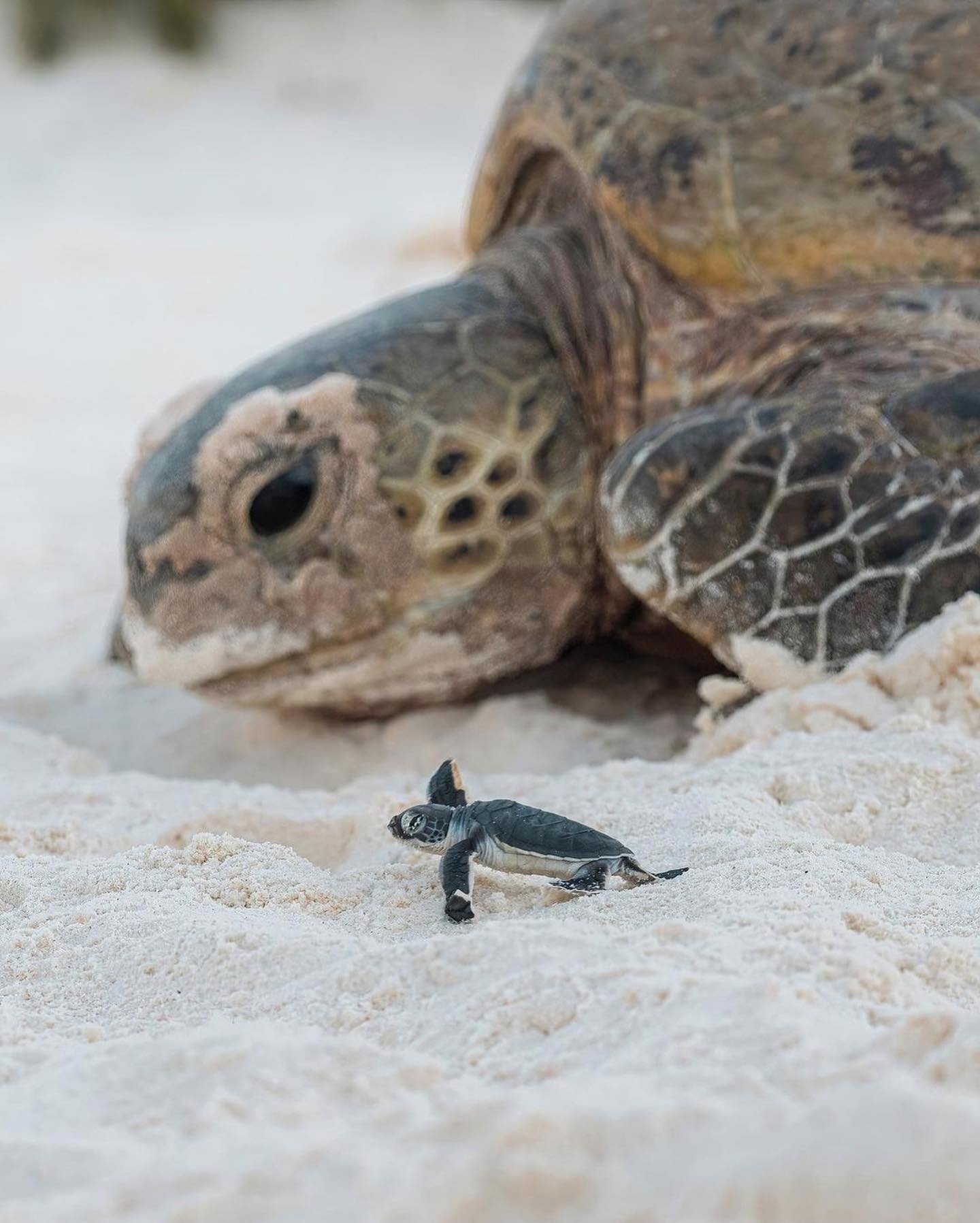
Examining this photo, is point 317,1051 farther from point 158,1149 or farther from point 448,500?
point 448,500

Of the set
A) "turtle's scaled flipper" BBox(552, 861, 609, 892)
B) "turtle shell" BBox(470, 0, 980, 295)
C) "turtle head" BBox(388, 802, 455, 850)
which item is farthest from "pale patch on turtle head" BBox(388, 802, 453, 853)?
"turtle shell" BBox(470, 0, 980, 295)

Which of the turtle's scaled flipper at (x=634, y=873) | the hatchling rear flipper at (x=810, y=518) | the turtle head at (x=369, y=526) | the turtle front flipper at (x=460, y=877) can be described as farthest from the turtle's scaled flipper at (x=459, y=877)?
the turtle head at (x=369, y=526)

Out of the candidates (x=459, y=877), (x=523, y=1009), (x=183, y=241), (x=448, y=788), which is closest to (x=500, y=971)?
(x=523, y=1009)

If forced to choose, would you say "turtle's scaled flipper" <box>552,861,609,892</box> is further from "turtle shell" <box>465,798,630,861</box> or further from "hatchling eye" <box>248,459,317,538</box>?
"hatchling eye" <box>248,459,317,538</box>

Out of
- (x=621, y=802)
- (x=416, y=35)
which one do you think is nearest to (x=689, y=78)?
(x=621, y=802)

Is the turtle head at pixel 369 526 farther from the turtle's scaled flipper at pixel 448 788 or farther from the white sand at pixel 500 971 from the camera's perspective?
the turtle's scaled flipper at pixel 448 788

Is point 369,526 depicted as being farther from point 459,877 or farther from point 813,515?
point 459,877

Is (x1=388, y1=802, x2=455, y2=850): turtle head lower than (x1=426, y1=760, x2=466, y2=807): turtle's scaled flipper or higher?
higher

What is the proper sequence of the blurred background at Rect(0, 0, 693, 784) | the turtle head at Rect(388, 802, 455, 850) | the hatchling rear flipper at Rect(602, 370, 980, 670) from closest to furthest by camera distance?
the turtle head at Rect(388, 802, 455, 850) < the hatchling rear flipper at Rect(602, 370, 980, 670) < the blurred background at Rect(0, 0, 693, 784)
